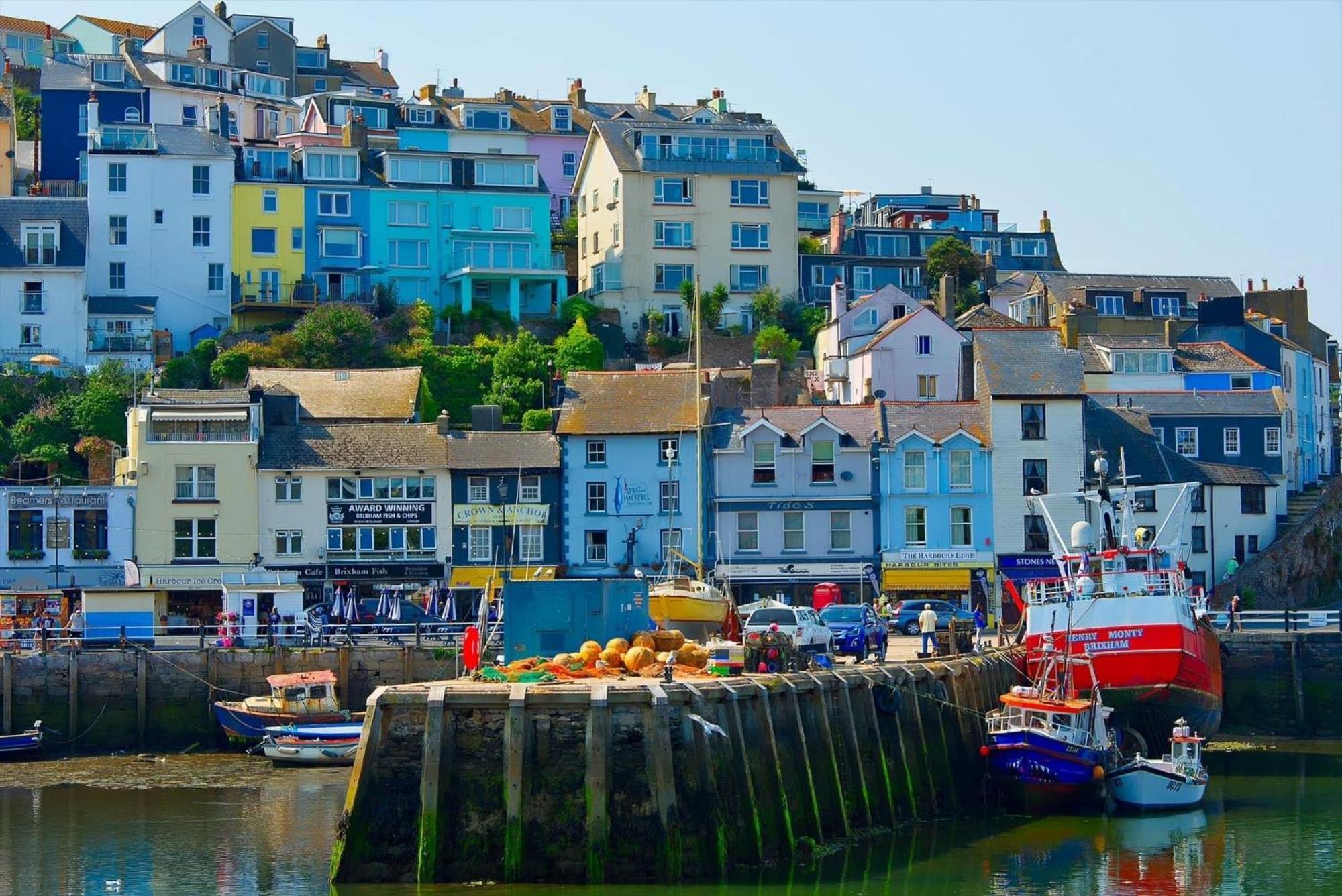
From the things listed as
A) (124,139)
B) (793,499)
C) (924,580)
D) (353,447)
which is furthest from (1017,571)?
(124,139)

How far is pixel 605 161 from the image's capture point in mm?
87875

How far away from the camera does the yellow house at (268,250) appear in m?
81.6

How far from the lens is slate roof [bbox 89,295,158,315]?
3083 inches

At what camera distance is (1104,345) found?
78.1 metres

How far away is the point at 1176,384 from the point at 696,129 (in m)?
22.8

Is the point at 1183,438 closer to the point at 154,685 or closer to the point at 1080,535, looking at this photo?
the point at 1080,535

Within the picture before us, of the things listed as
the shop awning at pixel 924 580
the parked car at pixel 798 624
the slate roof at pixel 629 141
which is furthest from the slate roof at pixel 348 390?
the parked car at pixel 798 624

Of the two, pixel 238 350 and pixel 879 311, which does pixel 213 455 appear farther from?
pixel 879 311

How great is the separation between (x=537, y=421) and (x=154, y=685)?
22.1 meters

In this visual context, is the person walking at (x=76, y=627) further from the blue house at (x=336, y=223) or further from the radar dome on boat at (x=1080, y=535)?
the blue house at (x=336, y=223)

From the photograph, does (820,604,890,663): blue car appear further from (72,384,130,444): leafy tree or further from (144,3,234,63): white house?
(144,3,234,63): white house

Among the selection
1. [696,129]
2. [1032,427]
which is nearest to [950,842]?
[1032,427]

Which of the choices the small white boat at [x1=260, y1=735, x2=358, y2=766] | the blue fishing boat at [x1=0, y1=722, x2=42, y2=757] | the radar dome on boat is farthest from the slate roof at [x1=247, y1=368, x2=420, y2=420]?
the radar dome on boat

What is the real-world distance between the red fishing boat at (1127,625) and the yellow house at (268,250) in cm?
4071
